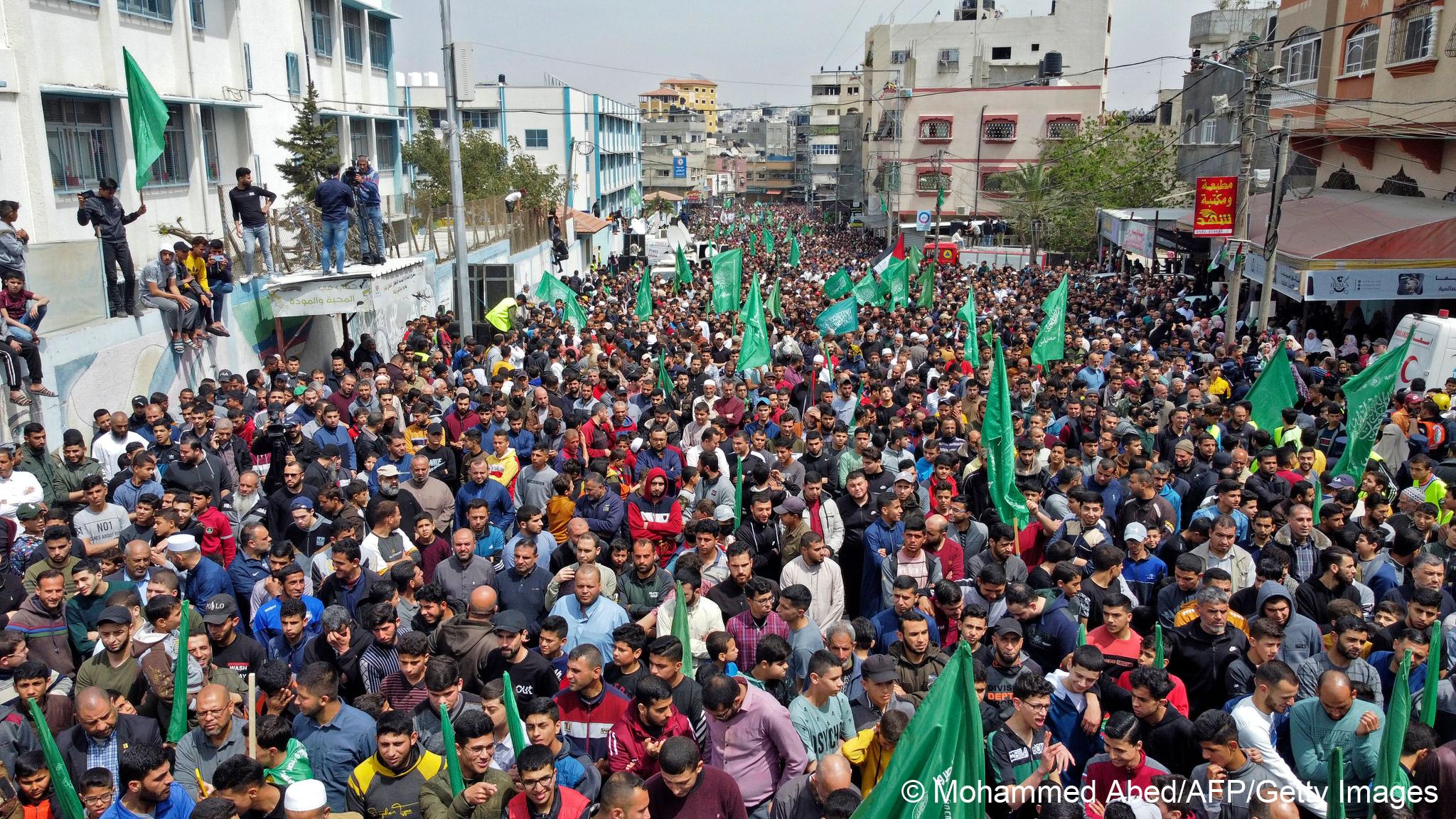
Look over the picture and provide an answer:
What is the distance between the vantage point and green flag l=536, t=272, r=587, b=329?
19219 mm

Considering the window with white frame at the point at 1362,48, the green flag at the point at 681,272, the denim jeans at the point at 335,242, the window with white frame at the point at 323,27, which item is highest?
the window with white frame at the point at 323,27

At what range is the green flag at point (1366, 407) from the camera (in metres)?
10.1

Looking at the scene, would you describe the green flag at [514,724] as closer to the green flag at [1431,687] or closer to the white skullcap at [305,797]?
the white skullcap at [305,797]

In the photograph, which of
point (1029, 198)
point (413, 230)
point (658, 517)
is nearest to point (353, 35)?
point (413, 230)

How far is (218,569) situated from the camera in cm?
730

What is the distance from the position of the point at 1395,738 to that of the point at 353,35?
30391 mm

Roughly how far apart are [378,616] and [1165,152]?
42666mm

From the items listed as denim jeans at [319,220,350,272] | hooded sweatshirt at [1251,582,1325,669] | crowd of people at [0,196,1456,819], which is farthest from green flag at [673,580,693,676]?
denim jeans at [319,220,350,272]

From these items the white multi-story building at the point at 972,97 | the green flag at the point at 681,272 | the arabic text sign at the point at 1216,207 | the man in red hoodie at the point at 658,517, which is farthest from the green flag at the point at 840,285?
the white multi-story building at the point at 972,97

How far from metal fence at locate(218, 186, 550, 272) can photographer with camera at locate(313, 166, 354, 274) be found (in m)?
0.33

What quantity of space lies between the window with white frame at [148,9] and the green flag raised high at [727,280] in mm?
10093

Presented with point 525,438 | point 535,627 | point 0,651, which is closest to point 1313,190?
point 525,438

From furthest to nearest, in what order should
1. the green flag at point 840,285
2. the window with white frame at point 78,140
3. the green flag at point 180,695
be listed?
the green flag at point 840,285, the window with white frame at point 78,140, the green flag at point 180,695

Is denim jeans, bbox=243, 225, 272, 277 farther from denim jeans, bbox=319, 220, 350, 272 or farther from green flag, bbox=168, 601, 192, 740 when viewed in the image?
green flag, bbox=168, 601, 192, 740
